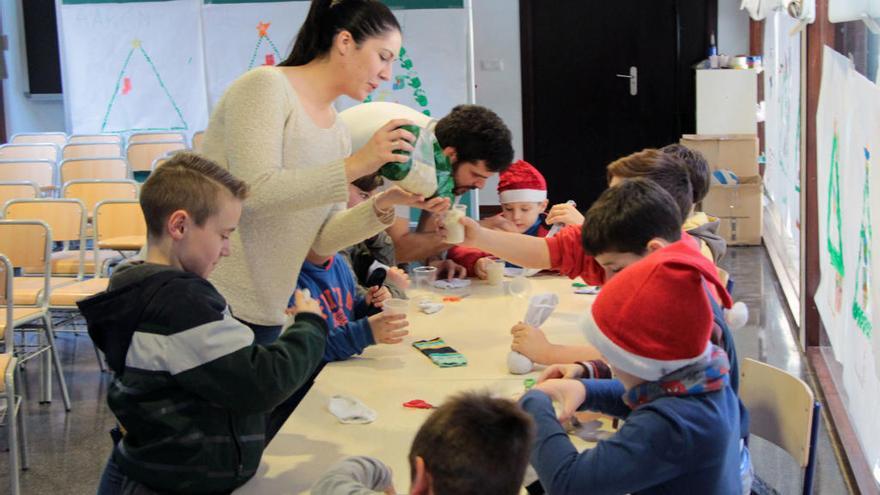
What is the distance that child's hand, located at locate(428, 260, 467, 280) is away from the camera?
3730mm

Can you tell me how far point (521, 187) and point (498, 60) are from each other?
6.35 metres

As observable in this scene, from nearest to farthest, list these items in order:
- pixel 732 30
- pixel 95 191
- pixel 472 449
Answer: pixel 472 449
pixel 95 191
pixel 732 30

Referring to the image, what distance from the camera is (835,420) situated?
4098 millimetres

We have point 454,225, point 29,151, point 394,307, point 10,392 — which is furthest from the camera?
point 29,151

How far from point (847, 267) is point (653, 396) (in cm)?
220

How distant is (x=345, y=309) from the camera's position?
2.84 meters

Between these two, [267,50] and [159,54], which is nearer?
[267,50]

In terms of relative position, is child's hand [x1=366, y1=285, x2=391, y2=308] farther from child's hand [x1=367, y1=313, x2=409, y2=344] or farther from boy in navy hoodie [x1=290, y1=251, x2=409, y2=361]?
child's hand [x1=367, y1=313, x2=409, y2=344]

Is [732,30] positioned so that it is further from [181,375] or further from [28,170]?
[181,375]

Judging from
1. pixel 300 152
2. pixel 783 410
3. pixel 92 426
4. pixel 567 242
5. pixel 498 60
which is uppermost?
pixel 498 60

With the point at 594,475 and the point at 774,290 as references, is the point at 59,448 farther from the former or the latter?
the point at 774,290

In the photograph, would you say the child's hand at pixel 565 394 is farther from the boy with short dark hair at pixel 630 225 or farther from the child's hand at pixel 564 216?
the child's hand at pixel 564 216

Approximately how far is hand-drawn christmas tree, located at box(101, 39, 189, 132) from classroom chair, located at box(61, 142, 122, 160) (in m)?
0.72

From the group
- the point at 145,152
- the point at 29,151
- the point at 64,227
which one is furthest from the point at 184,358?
the point at 29,151
